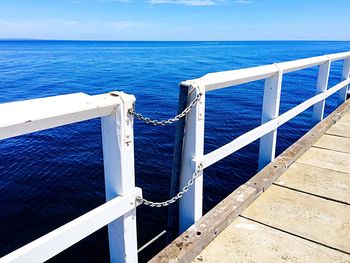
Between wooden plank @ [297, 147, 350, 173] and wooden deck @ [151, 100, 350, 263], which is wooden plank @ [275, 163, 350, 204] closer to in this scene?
wooden deck @ [151, 100, 350, 263]

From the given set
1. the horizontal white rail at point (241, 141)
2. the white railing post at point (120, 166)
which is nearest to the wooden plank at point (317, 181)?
the horizontal white rail at point (241, 141)

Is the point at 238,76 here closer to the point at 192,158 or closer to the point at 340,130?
the point at 192,158

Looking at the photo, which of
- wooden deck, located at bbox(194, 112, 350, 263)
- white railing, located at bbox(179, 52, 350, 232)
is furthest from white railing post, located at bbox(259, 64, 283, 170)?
wooden deck, located at bbox(194, 112, 350, 263)

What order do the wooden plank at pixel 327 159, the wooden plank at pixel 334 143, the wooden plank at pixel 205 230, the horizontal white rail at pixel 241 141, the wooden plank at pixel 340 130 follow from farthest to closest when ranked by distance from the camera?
the wooden plank at pixel 340 130
the wooden plank at pixel 334 143
the wooden plank at pixel 327 159
the horizontal white rail at pixel 241 141
the wooden plank at pixel 205 230

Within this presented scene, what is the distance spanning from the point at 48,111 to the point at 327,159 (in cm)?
403

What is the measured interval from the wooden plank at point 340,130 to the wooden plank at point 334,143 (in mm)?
191

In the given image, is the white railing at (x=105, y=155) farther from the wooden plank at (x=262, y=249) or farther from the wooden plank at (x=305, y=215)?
the wooden plank at (x=305, y=215)

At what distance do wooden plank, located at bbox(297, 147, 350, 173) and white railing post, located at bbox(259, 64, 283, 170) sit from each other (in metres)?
0.65

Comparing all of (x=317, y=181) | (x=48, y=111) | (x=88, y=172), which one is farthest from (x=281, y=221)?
(x=88, y=172)

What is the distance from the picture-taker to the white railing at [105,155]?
140 centimetres

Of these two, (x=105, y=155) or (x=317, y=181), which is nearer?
(x=105, y=155)

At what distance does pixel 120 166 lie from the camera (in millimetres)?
1855

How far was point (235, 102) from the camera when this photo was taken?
Result: 53.3 feet

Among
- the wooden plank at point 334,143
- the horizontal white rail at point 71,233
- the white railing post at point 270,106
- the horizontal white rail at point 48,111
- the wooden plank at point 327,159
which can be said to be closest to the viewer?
the horizontal white rail at point 48,111
